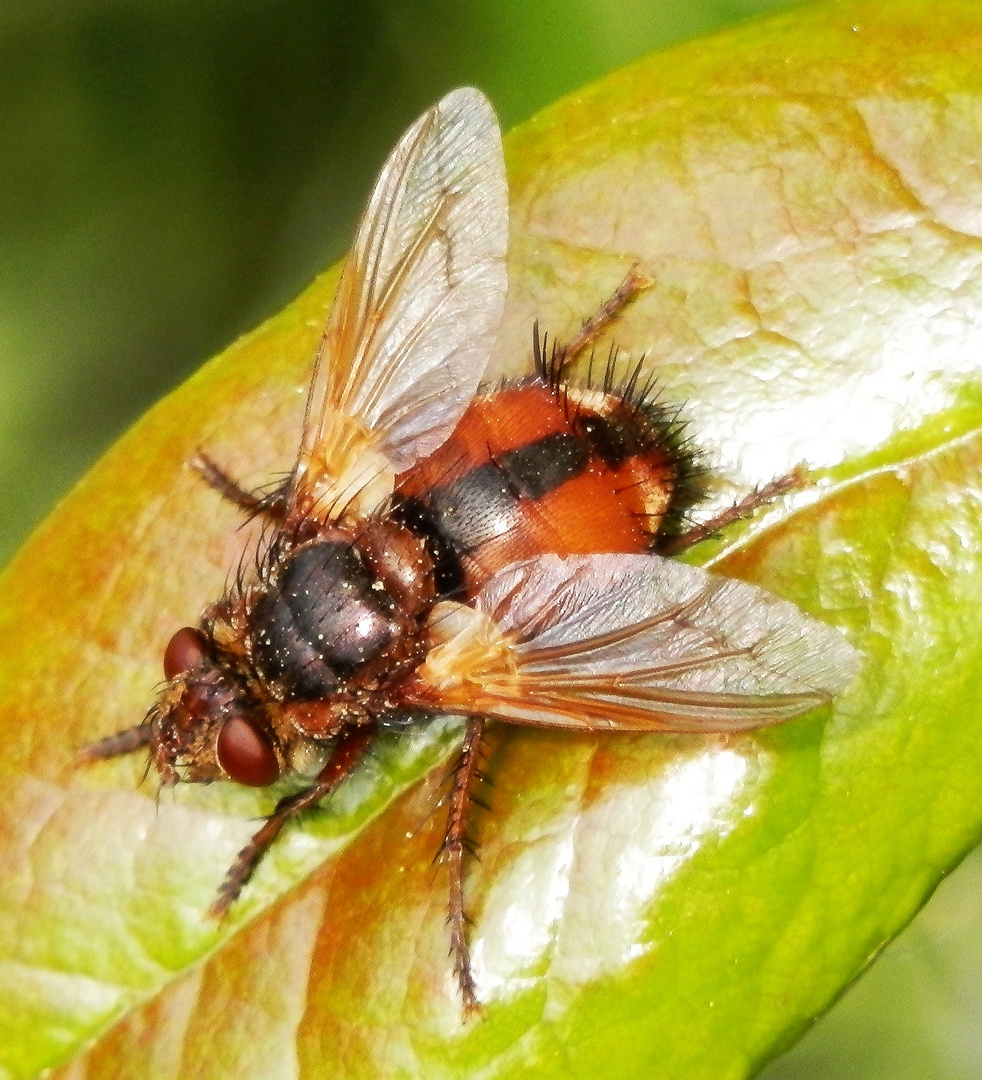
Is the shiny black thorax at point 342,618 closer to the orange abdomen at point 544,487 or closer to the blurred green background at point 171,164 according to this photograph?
the orange abdomen at point 544,487

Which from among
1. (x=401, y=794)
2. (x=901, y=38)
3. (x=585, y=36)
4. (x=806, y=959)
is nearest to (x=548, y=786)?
(x=401, y=794)

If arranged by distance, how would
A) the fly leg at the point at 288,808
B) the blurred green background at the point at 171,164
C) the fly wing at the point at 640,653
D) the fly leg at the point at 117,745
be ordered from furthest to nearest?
the blurred green background at the point at 171,164 < the fly leg at the point at 117,745 < the fly leg at the point at 288,808 < the fly wing at the point at 640,653

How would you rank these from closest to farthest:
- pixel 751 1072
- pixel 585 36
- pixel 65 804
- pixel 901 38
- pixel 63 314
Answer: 1. pixel 751 1072
2. pixel 901 38
3. pixel 65 804
4. pixel 585 36
5. pixel 63 314

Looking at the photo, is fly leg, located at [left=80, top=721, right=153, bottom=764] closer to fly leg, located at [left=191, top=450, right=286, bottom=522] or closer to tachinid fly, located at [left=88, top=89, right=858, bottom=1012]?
tachinid fly, located at [left=88, top=89, right=858, bottom=1012]

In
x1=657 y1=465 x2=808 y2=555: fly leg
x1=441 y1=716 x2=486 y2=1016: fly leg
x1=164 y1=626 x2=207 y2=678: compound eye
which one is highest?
x1=164 y1=626 x2=207 y2=678: compound eye

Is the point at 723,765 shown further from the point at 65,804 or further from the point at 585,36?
the point at 585,36

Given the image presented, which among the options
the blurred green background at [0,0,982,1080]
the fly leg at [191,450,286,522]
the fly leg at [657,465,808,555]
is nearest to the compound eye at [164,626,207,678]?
the fly leg at [191,450,286,522]

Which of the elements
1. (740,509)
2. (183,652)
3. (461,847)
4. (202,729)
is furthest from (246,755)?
(740,509)

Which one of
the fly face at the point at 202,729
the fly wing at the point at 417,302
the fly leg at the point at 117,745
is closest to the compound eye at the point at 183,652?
the fly face at the point at 202,729
